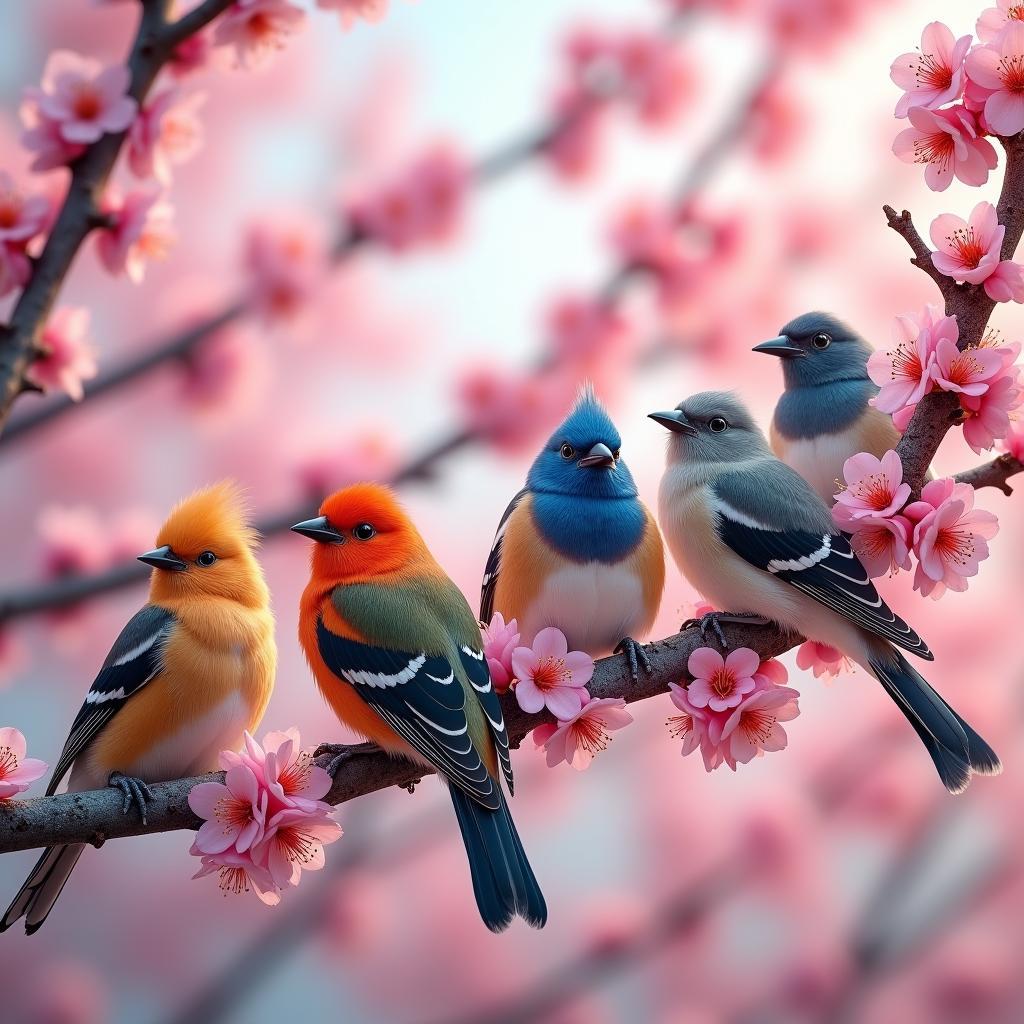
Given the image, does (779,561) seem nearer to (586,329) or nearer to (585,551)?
(585,551)

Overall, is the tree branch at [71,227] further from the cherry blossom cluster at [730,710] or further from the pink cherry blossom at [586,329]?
the pink cherry blossom at [586,329]

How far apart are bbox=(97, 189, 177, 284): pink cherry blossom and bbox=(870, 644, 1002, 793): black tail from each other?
4.30 feet

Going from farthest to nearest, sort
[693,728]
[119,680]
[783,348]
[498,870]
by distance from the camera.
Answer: [783,348], [119,680], [693,728], [498,870]

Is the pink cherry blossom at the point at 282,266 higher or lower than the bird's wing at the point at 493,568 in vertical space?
lower

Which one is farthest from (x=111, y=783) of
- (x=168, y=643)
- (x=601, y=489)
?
(x=601, y=489)

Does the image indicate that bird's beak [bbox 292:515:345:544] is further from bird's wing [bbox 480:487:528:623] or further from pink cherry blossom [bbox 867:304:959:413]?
pink cherry blossom [bbox 867:304:959:413]

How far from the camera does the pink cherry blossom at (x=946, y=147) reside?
1.40 m

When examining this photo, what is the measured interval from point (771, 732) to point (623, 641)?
0.22m

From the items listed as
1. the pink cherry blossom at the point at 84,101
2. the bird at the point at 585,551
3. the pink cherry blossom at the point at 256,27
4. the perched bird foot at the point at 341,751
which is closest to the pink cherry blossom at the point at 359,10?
the pink cherry blossom at the point at 256,27

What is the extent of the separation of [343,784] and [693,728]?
0.40 m

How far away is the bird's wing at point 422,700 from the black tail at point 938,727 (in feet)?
1.62

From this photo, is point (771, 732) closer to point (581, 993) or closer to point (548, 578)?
point (548, 578)

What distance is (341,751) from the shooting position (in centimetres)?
138

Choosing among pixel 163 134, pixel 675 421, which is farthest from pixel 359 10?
pixel 675 421
